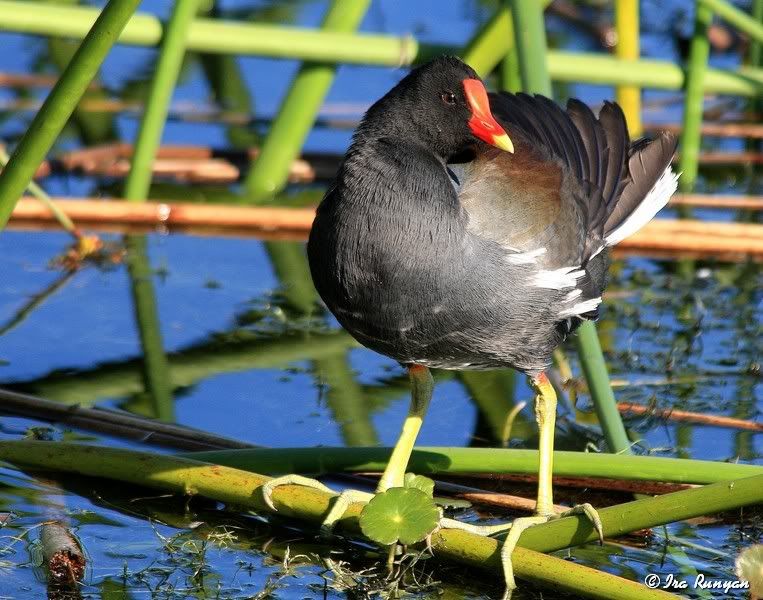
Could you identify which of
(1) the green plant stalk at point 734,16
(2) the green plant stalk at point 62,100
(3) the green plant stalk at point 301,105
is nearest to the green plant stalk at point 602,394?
(2) the green plant stalk at point 62,100

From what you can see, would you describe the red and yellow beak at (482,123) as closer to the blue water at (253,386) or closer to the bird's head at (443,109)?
the bird's head at (443,109)

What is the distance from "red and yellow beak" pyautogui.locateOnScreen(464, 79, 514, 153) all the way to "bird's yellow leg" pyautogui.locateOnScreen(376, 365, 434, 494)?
621mm

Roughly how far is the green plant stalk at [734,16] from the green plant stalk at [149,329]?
2083mm

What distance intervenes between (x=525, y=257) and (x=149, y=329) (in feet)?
5.58

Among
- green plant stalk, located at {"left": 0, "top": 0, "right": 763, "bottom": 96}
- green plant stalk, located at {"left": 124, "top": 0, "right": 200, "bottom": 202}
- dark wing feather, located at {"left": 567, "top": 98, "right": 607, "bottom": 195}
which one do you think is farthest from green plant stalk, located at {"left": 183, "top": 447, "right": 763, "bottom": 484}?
green plant stalk, located at {"left": 0, "top": 0, "right": 763, "bottom": 96}

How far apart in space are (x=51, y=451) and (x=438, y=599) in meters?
0.93

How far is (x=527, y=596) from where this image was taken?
8.93ft

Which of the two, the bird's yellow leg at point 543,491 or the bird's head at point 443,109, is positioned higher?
the bird's head at point 443,109

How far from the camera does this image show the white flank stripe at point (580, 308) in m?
3.11

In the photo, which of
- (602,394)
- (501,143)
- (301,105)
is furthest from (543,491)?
(301,105)

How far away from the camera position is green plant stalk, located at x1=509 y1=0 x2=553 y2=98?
10.4ft

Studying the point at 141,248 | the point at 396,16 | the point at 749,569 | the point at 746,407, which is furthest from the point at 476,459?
the point at 396,16

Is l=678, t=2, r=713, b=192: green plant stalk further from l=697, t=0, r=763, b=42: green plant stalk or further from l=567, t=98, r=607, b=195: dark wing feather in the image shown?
l=567, t=98, r=607, b=195: dark wing feather

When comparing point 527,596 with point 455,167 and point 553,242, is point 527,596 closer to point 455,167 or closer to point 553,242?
point 553,242
